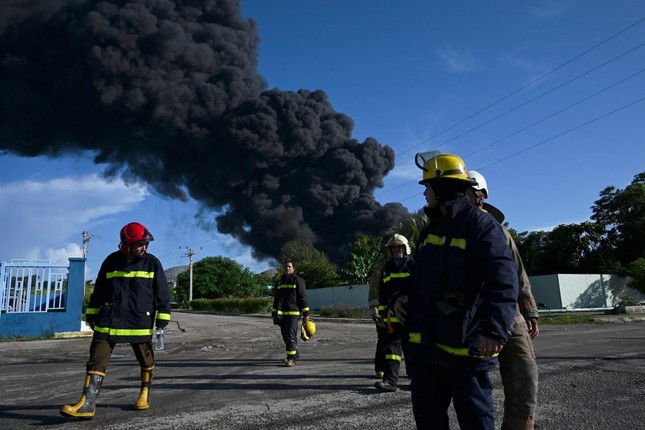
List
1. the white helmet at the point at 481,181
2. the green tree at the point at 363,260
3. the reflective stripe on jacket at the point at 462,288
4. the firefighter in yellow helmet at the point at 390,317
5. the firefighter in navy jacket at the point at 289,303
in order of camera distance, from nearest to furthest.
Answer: the reflective stripe on jacket at the point at 462,288, the white helmet at the point at 481,181, the firefighter in yellow helmet at the point at 390,317, the firefighter in navy jacket at the point at 289,303, the green tree at the point at 363,260

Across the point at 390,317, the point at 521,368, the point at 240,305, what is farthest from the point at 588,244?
the point at 521,368

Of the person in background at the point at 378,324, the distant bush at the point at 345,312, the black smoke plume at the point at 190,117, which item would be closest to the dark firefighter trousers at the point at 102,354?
the person in background at the point at 378,324

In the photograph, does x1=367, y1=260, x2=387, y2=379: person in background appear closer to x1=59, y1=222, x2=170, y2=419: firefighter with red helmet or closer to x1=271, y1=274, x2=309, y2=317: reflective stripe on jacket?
x1=271, y1=274, x2=309, y2=317: reflective stripe on jacket

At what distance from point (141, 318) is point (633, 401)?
454 centimetres

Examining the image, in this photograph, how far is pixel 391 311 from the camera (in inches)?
209

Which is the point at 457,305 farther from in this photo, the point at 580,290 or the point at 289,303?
the point at 580,290

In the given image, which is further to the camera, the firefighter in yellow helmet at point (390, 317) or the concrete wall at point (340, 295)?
the concrete wall at point (340, 295)

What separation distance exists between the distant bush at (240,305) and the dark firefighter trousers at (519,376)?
39.3 meters

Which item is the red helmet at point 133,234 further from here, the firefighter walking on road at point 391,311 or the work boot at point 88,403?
the firefighter walking on road at point 391,311

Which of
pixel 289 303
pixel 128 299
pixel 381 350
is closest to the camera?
pixel 128 299

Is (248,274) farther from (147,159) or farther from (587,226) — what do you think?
(587,226)

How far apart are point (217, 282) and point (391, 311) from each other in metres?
68.3

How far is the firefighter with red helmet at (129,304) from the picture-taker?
4352 mm

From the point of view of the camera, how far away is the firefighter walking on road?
522cm
